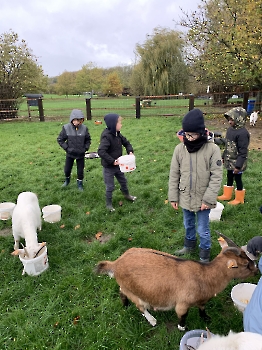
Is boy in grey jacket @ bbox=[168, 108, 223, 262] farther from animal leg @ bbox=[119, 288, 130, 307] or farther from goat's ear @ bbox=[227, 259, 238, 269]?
animal leg @ bbox=[119, 288, 130, 307]

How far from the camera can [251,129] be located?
1242 cm

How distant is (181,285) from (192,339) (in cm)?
45

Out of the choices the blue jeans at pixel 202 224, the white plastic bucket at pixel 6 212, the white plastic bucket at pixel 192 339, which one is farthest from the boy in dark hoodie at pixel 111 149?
the white plastic bucket at pixel 192 339

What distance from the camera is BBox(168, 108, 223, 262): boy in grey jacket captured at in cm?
327

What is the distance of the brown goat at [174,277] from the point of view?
2643mm

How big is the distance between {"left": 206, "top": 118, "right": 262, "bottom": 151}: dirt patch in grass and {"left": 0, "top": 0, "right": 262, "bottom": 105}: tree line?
2101 millimetres

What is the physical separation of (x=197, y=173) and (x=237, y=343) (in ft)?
7.14

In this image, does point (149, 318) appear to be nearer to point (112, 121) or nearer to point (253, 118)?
point (112, 121)

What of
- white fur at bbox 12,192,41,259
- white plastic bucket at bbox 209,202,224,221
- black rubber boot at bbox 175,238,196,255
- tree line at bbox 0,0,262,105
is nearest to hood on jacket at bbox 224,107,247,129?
white plastic bucket at bbox 209,202,224,221

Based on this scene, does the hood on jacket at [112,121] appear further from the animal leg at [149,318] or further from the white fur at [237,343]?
the white fur at [237,343]

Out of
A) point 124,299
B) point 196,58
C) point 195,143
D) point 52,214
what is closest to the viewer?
point 124,299

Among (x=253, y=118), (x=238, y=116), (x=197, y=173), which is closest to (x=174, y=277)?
(x=197, y=173)

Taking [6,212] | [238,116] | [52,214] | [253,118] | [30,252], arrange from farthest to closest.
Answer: [253,118], [6,212], [52,214], [238,116], [30,252]

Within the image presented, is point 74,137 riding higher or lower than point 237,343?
higher
